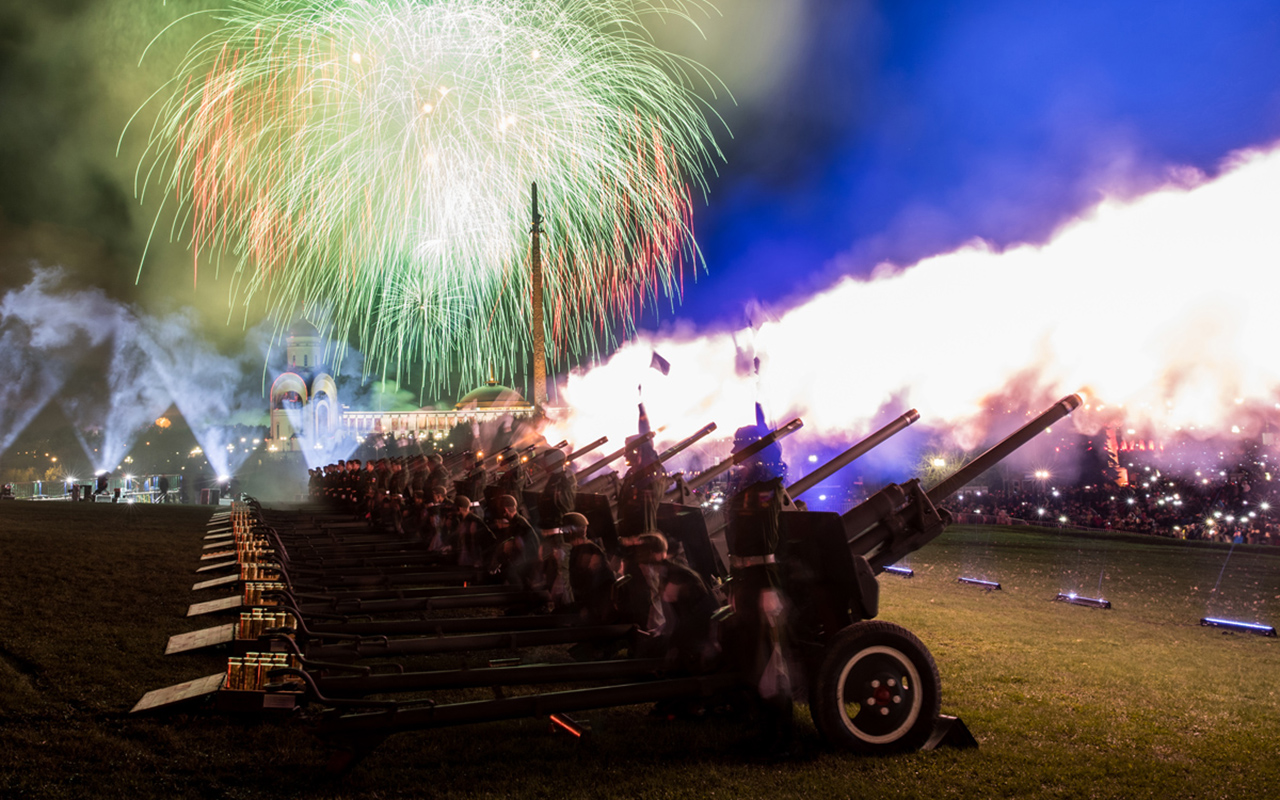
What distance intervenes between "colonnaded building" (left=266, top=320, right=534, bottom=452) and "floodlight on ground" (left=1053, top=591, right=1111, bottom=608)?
105 meters

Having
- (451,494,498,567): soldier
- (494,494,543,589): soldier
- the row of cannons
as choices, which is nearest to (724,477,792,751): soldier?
the row of cannons

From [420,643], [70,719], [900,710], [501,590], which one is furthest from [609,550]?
[70,719]

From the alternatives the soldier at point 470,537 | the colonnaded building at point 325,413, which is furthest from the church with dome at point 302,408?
the soldier at point 470,537

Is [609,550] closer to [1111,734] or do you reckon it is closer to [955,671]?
[955,671]

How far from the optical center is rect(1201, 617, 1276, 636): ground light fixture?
995 cm

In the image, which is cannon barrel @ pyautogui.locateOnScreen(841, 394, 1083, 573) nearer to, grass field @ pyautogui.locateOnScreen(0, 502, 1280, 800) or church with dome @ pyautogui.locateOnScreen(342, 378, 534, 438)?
grass field @ pyautogui.locateOnScreen(0, 502, 1280, 800)

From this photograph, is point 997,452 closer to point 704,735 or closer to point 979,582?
point 704,735

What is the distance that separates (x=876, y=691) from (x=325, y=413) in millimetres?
131767

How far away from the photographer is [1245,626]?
1005 centimetres

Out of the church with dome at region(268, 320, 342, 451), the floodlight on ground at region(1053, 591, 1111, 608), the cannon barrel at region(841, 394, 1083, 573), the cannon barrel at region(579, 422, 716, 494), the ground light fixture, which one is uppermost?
the church with dome at region(268, 320, 342, 451)

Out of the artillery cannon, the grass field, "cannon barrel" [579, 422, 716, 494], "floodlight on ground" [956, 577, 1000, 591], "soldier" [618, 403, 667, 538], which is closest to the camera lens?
the grass field

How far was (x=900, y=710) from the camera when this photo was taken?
5.67 meters

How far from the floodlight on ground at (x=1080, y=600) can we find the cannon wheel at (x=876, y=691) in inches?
317

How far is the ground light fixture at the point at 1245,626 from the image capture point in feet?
32.6
